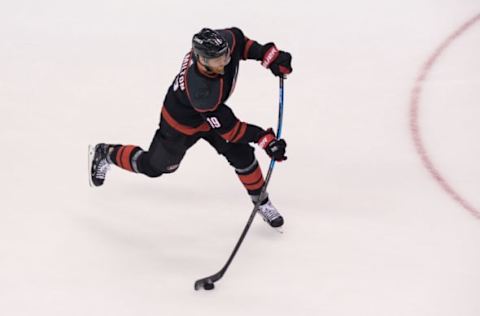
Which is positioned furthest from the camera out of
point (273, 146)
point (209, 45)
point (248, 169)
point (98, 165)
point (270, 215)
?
point (98, 165)

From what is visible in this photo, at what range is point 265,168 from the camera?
191 inches

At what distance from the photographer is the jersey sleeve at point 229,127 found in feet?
12.3

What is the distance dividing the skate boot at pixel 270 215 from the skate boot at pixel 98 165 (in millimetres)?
920

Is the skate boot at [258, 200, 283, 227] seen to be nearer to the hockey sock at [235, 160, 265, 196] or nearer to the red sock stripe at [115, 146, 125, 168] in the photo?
the hockey sock at [235, 160, 265, 196]

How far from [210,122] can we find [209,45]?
371 mm

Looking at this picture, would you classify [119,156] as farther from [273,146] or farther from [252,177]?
[273,146]

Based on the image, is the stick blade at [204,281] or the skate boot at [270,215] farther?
the skate boot at [270,215]

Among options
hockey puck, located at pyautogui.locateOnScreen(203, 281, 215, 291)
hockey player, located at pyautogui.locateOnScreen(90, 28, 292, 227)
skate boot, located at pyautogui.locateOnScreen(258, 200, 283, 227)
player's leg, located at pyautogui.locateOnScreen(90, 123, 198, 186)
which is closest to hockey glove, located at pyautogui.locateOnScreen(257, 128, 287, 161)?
hockey player, located at pyautogui.locateOnScreen(90, 28, 292, 227)

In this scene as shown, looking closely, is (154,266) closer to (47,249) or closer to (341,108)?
(47,249)

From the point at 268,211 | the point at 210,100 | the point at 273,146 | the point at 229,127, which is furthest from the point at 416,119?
the point at 210,100

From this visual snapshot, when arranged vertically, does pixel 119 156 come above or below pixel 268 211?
above

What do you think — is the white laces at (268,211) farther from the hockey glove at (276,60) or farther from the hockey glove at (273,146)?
the hockey glove at (276,60)

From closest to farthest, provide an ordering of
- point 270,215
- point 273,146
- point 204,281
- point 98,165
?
1. point 273,146
2. point 204,281
3. point 270,215
4. point 98,165

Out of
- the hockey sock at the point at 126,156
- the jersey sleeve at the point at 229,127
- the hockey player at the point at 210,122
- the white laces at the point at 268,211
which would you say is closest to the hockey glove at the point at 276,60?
the hockey player at the point at 210,122
